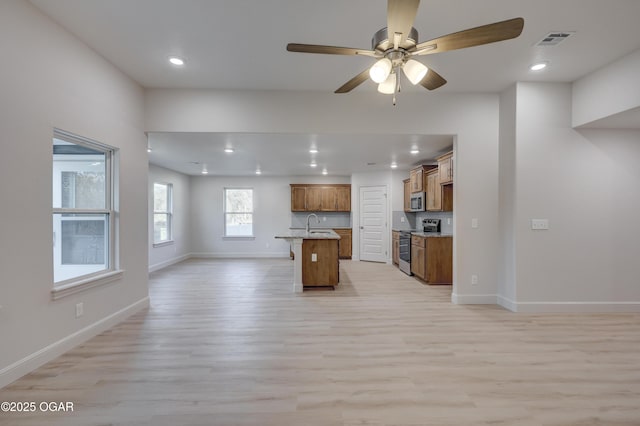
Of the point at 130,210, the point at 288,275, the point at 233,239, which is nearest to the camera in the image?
the point at 130,210

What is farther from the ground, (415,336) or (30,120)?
(30,120)

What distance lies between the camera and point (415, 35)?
188 cm

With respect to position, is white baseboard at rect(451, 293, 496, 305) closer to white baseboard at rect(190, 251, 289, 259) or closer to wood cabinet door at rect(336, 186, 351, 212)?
wood cabinet door at rect(336, 186, 351, 212)

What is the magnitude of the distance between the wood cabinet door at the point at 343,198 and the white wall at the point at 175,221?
4510mm

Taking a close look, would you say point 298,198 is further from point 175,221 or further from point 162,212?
point 162,212

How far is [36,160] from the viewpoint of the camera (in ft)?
7.38

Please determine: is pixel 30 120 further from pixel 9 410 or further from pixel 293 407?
pixel 293 407

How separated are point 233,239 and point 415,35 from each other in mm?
7680

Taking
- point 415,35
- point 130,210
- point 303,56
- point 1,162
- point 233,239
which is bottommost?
point 233,239

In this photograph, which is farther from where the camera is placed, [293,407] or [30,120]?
[30,120]

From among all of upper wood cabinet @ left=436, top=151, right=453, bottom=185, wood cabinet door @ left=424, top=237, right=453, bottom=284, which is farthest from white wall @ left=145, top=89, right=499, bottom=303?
wood cabinet door @ left=424, top=237, right=453, bottom=284

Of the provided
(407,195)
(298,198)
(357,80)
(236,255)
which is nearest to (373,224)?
(407,195)

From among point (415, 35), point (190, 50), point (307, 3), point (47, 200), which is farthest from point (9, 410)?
point (415, 35)

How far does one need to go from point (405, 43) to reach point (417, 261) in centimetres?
449
